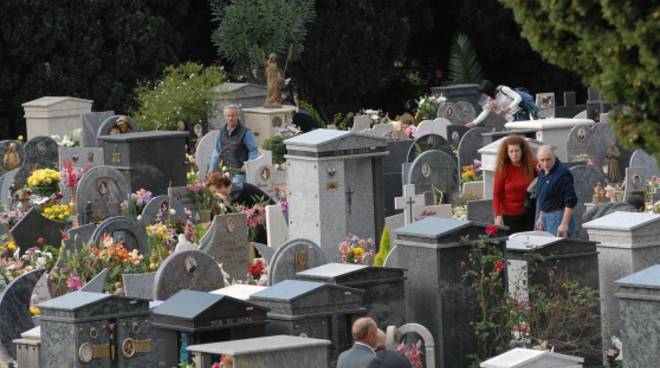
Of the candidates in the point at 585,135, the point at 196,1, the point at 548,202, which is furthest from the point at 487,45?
the point at 548,202

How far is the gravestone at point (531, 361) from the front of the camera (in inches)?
412

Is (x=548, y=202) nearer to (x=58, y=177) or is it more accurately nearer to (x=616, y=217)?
(x=616, y=217)

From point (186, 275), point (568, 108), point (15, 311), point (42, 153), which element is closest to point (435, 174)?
point (42, 153)

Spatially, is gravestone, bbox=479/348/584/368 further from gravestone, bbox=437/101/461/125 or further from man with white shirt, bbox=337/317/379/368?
gravestone, bbox=437/101/461/125

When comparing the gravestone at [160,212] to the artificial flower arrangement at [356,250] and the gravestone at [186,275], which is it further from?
the gravestone at [186,275]

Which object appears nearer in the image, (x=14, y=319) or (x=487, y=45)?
(x=14, y=319)

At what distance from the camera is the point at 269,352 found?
10.6 metres

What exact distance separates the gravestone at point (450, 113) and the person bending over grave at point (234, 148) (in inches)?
314

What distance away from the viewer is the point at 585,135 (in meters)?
21.8

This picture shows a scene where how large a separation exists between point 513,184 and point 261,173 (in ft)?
18.1

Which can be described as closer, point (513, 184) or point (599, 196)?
point (513, 184)

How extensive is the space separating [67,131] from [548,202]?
13.7 m

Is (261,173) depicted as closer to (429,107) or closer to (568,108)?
(429,107)

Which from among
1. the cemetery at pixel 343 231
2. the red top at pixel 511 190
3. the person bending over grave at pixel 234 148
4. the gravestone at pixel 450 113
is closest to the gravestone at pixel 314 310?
the cemetery at pixel 343 231
